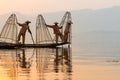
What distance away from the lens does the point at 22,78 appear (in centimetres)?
2495

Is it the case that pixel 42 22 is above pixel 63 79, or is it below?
above

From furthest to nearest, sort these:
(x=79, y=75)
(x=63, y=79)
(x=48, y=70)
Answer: (x=48, y=70) < (x=79, y=75) < (x=63, y=79)

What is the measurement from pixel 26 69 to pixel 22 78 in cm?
469

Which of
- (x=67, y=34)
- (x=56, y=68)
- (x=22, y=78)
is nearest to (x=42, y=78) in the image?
(x=22, y=78)

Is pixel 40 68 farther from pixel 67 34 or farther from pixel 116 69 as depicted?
pixel 67 34

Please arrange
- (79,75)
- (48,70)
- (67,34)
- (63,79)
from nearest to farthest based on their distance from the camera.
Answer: (63,79), (79,75), (48,70), (67,34)

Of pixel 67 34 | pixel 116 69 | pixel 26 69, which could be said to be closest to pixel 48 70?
pixel 26 69

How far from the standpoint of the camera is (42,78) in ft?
82.5

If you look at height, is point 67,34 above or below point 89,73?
above

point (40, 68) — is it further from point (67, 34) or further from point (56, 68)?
point (67, 34)

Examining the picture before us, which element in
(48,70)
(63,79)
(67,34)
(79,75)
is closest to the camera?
(63,79)

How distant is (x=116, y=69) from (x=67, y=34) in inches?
927

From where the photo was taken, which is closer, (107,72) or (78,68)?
(107,72)

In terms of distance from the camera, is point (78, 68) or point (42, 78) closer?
point (42, 78)
